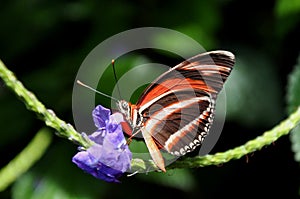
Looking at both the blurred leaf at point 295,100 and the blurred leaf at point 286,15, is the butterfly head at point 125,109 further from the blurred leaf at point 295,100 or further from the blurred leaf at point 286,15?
the blurred leaf at point 286,15

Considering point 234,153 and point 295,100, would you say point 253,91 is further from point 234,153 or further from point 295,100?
point 234,153

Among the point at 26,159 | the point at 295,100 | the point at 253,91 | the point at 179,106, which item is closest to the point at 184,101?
the point at 179,106

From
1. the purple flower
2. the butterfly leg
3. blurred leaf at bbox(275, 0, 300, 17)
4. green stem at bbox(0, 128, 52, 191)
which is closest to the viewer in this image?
the purple flower

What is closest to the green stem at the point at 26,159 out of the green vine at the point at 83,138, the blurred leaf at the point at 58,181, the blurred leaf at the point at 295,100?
the blurred leaf at the point at 58,181

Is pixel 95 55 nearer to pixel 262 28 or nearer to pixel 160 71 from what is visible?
pixel 160 71

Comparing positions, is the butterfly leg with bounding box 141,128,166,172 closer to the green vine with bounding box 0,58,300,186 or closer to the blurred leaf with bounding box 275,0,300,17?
the green vine with bounding box 0,58,300,186

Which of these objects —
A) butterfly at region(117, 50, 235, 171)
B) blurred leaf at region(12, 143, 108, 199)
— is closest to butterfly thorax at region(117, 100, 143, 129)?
butterfly at region(117, 50, 235, 171)

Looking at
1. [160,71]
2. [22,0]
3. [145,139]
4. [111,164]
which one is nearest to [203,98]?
[145,139]
